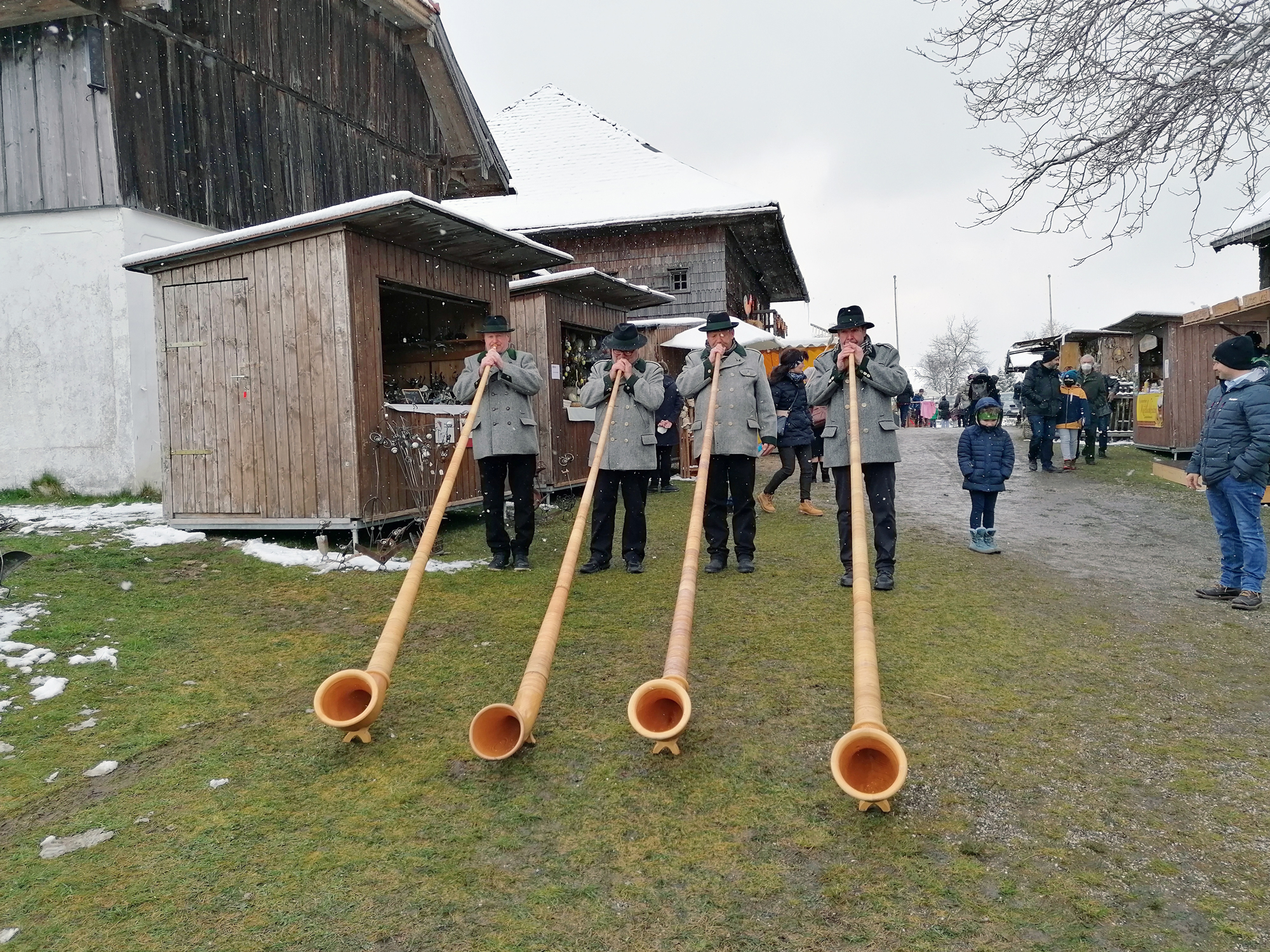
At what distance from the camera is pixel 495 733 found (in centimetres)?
325

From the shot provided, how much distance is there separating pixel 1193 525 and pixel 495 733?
8.43 metres

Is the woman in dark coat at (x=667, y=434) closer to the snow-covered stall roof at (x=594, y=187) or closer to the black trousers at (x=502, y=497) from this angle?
the black trousers at (x=502, y=497)

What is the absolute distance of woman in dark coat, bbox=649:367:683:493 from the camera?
425 inches

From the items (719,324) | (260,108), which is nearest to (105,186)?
(260,108)

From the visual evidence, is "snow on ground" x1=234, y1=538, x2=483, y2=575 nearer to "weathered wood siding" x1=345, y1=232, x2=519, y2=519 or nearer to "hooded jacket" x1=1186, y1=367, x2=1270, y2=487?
"weathered wood siding" x1=345, y1=232, x2=519, y2=519

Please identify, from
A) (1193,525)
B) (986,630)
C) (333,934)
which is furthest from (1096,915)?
(1193,525)

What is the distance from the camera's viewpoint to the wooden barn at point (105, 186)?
9.34 metres

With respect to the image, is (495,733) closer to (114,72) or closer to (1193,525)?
(1193,525)

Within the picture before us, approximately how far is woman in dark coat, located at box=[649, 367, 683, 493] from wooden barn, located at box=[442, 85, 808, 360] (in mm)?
7506

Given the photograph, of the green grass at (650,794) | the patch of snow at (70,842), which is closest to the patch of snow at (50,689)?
the green grass at (650,794)

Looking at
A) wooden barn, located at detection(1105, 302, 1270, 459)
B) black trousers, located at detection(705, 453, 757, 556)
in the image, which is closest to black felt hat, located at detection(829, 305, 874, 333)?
black trousers, located at detection(705, 453, 757, 556)

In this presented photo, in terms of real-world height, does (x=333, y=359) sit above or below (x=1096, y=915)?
above

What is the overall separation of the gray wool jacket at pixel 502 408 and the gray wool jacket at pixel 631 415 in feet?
1.55

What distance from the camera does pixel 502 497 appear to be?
263 inches
